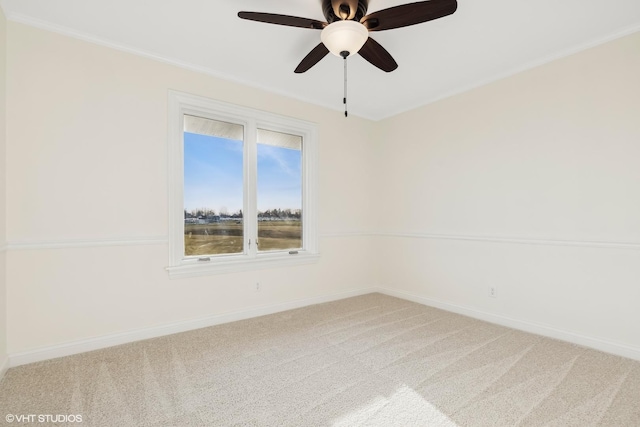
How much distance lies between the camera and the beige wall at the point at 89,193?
2254 millimetres

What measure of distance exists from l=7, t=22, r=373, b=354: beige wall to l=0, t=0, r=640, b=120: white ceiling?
0.69ft

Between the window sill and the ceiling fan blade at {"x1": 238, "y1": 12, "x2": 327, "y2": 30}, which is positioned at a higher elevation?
the ceiling fan blade at {"x1": 238, "y1": 12, "x2": 327, "y2": 30}

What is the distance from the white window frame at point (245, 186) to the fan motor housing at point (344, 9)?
1634 millimetres

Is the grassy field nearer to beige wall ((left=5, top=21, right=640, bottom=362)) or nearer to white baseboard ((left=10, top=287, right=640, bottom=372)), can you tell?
beige wall ((left=5, top=21, right=640, bottom=362))

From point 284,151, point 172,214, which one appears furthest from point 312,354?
point 284,151

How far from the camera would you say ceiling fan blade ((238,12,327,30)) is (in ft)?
5.98

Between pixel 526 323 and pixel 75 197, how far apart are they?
4.19 m

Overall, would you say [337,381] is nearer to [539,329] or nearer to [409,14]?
[539,329]

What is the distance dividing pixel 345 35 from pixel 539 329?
3.08 metres

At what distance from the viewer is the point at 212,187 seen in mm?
3246

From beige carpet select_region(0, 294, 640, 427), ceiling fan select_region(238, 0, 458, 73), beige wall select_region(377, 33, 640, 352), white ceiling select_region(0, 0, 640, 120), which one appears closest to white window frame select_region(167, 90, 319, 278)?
white ceiling select_region(0, 0, 640, 120)

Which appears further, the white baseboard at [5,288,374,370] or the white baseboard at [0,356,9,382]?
the white baseboard at [5,288,374,370]

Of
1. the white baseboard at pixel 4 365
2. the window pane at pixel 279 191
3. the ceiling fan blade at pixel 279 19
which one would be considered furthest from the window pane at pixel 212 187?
the ceiling fan blade at pixel 279 19

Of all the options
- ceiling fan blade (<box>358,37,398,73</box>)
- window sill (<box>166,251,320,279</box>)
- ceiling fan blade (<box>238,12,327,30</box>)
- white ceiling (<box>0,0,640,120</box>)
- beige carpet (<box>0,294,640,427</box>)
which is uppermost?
white ceiling (<box>0,0,640,120</box>)
